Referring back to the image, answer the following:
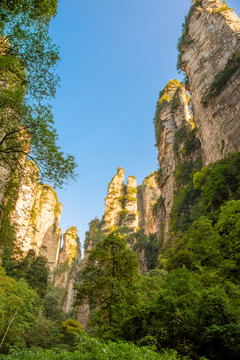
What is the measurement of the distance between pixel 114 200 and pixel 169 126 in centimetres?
2675

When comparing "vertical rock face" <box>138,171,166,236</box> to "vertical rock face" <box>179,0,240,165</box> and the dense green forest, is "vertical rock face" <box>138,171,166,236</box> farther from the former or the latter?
the dense green forest

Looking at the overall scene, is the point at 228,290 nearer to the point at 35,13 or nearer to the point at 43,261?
the point at 35,13

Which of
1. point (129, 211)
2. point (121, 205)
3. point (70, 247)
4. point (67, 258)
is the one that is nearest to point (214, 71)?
point (129, 211)

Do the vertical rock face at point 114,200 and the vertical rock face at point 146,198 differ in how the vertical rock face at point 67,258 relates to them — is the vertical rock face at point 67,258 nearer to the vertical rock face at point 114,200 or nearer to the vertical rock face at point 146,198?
the vertical rock face at point 114,200

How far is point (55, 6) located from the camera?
8.47 meters

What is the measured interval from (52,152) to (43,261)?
2456 centimetres

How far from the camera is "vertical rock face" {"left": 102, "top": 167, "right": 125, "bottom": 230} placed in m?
57.2

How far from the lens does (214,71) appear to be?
2889 cm

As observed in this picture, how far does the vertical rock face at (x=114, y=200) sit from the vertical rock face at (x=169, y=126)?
20.7 m

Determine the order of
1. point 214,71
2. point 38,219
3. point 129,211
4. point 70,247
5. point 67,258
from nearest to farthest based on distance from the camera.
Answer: point 214,71 < point 38,219 < point 129,211 < point 67,258 < point 70,247

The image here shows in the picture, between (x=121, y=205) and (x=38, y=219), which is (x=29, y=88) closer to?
(x=38, y=219)

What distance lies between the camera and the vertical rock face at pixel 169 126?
37562 mm

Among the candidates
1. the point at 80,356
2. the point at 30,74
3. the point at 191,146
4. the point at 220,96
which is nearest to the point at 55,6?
the point at 30,74

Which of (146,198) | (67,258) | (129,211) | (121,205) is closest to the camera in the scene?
(129,211)
